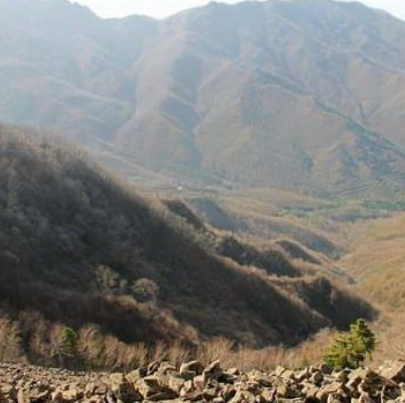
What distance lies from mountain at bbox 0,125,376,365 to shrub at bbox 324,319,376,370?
14418 mm

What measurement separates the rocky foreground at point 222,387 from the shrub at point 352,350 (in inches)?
947

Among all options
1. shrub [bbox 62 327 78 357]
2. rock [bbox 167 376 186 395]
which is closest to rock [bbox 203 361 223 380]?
rock [bbox 167 376 186 395]

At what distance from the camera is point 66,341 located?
44.2 meters

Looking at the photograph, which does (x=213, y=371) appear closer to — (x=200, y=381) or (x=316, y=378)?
(x=200, y=381)

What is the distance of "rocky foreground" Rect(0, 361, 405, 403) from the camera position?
18578 millimetres

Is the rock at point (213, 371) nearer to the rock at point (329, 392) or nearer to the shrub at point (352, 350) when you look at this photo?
the rock at point (329, 392)

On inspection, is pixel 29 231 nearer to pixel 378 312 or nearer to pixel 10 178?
pixel 10 178

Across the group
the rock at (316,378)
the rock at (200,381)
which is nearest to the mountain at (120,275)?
the rock at (200,381)

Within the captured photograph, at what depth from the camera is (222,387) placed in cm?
1961

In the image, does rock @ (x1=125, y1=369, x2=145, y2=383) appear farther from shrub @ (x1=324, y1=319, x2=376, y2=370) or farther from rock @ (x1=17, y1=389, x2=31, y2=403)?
shrub @ (x1=324, y1=319, x2=376, y2=370)

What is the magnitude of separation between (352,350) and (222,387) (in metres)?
28.8

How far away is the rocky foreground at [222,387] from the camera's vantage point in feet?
61.0

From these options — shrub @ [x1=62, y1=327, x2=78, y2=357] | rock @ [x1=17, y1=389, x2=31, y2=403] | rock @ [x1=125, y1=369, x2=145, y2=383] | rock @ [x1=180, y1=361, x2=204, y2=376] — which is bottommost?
shrub @ [x1=62, y1=327, x2=78, y2=357]

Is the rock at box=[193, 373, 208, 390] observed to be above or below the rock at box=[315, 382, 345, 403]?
below
